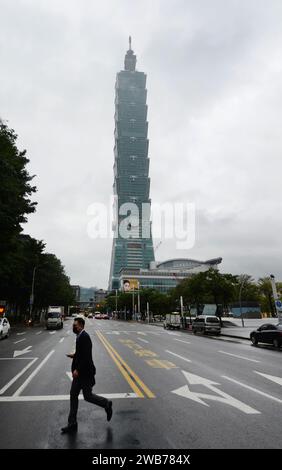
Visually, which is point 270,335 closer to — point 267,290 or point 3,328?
point 3,328

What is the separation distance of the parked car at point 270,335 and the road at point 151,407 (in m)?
9.34

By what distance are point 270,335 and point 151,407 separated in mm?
18165

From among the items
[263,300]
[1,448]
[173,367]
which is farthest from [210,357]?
[263,300]

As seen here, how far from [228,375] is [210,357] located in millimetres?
5112

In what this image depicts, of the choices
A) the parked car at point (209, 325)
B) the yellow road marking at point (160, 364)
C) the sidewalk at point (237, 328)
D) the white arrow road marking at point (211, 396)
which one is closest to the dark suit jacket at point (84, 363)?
the white arrow road marking at point (211, 396)

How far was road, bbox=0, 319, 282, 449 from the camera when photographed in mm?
5844

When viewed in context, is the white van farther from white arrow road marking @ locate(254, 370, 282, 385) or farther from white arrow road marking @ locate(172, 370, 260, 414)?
white arrow road marking @ locate(172, 370, 260, 414)

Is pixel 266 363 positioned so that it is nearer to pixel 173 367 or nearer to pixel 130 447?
pixel 173 367

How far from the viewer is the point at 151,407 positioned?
25.7 ft

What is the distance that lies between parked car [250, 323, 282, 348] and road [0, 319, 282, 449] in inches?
368

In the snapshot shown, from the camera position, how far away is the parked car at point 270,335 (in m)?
23.0

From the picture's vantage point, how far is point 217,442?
573 cm

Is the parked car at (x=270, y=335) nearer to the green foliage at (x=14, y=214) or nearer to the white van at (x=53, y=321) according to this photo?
the green foliage at (x=14, y=214)

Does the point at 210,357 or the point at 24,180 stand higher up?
the point at 24,180
